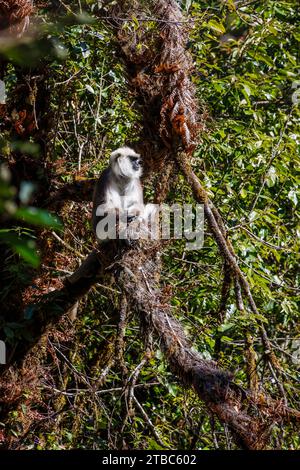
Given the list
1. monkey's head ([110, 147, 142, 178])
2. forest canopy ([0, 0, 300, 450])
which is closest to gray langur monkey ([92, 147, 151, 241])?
monkey's head ([110, 147, 142, 178])

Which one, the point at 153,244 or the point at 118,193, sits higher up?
the point at 118,193

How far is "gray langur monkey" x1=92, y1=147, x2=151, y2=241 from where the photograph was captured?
3.95 m

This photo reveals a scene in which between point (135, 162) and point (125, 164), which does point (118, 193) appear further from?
point (135, 162)

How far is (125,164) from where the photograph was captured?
4.41 metres

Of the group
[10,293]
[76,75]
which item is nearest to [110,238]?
[10,293]

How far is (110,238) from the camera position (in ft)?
11.8

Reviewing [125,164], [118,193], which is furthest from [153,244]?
[118,193]

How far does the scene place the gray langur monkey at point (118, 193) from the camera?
3953 mm

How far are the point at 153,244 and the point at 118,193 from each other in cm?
146

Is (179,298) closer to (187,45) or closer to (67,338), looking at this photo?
(67,338)

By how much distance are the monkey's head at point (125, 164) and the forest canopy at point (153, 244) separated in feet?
0.40

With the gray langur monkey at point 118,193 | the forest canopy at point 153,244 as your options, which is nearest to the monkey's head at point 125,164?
the gray langur monkey at point 118,193

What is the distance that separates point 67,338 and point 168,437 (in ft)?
3.23

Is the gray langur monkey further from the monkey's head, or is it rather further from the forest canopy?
the forest canopy
